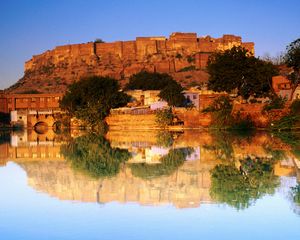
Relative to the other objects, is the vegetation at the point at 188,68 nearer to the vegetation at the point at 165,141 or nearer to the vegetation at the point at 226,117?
the vegetation at the point at 226,117

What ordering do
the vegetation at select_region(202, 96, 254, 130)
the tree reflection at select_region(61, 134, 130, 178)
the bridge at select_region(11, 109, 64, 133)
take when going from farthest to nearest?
A: the bridge at select_region(11, 109, 64, 133), the vegetation at select_region(202, 96, 254, 130), the tree reflection at select_region(61, 134, 130, 178)

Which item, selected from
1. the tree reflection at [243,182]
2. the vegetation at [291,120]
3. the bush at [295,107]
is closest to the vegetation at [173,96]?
the vegetation at [291,120]

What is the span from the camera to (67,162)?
15.7 metres

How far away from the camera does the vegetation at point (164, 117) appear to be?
36438 millimetres

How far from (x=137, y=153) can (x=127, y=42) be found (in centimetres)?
6969

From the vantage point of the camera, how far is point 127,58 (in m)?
85.7

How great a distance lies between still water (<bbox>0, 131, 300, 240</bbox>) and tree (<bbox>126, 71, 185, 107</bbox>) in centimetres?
2533

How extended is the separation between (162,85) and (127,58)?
3314cm

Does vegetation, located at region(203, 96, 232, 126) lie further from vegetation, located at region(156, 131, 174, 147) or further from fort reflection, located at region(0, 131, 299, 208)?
fort reflection, located at region(0, 131, 299, 208)

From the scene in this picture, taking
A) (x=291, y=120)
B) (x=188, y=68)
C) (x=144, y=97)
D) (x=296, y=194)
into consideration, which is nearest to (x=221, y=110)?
(x=291, y=120)

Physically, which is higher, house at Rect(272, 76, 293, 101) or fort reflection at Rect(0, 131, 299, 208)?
house at Rect(272, 76, 293, 101)

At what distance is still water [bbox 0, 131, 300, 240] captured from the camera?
6805mm

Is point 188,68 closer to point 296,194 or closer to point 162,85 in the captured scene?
point 162,85

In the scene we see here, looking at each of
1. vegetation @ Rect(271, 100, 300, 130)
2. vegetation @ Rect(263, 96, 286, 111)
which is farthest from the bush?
vegetation @ Rect(263, 96, 286, 111)
